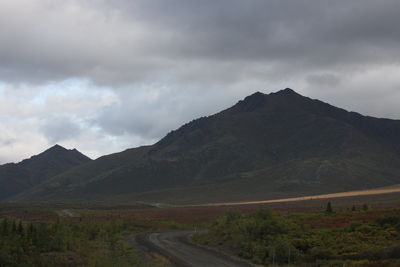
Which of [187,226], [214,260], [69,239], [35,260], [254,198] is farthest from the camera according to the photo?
[254,198]

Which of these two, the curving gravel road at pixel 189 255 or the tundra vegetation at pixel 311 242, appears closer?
the tundra vegetation at pixel 311 242

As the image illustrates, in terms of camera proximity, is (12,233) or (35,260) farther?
(12,233)

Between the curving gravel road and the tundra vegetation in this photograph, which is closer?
the tundra vegetation

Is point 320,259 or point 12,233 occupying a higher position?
point 12,233

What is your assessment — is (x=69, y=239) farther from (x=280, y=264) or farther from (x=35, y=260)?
(x=280, y=264)

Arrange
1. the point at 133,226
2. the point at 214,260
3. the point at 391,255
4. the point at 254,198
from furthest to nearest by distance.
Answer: the point at 254,198, the point at 133,226, the point at 214,260, the point at 391,255

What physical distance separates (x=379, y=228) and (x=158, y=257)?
1708 centimetres

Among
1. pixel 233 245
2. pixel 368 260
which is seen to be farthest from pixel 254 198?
pixel 368 260

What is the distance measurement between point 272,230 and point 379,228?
8.11 metres

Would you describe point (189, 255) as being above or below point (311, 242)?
below

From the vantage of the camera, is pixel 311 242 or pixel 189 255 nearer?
pixel 311 242

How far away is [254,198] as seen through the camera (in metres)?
194

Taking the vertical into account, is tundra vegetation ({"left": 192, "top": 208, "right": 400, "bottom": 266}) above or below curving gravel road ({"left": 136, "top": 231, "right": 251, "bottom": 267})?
above

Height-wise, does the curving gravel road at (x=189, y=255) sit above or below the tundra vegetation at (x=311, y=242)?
below
